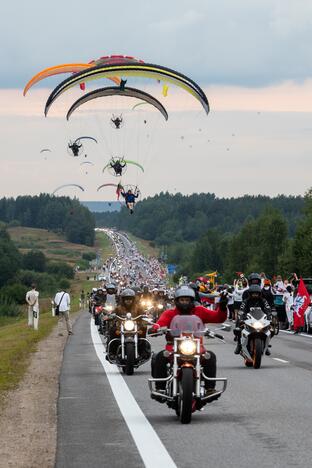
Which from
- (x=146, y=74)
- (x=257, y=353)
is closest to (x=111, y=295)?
(x=257, y=353)

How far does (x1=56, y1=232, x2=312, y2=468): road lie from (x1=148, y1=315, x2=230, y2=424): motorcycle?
0.74 feet

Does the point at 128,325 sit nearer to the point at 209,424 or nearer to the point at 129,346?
the point at 129,346

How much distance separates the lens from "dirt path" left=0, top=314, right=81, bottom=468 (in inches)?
425

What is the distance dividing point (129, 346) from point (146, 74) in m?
21.7

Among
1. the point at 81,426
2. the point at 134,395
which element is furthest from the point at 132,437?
the point at 134,395

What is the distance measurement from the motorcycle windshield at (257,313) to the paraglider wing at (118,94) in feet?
86.6

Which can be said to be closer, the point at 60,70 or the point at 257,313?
the point at 257,313

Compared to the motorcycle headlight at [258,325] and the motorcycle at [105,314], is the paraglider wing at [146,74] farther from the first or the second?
the motorcycle headlight at [258,325]

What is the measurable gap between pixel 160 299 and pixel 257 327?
2497 centimetres

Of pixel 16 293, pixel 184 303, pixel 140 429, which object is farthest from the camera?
pixel 16 293

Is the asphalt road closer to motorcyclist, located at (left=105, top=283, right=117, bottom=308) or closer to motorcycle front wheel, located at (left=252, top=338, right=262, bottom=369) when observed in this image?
Answer: motorcycle front wheel, located at (left=252, top=338, right=262, bottom=369)

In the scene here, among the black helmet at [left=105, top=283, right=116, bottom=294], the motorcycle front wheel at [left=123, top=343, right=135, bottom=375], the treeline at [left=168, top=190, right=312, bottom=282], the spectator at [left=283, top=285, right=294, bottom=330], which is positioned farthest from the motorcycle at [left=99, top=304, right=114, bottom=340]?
the treeline at [left=168, top=190, right=312, bottom=282]

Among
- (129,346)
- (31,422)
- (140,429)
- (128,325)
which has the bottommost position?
(31,422)

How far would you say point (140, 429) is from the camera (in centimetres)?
1234
